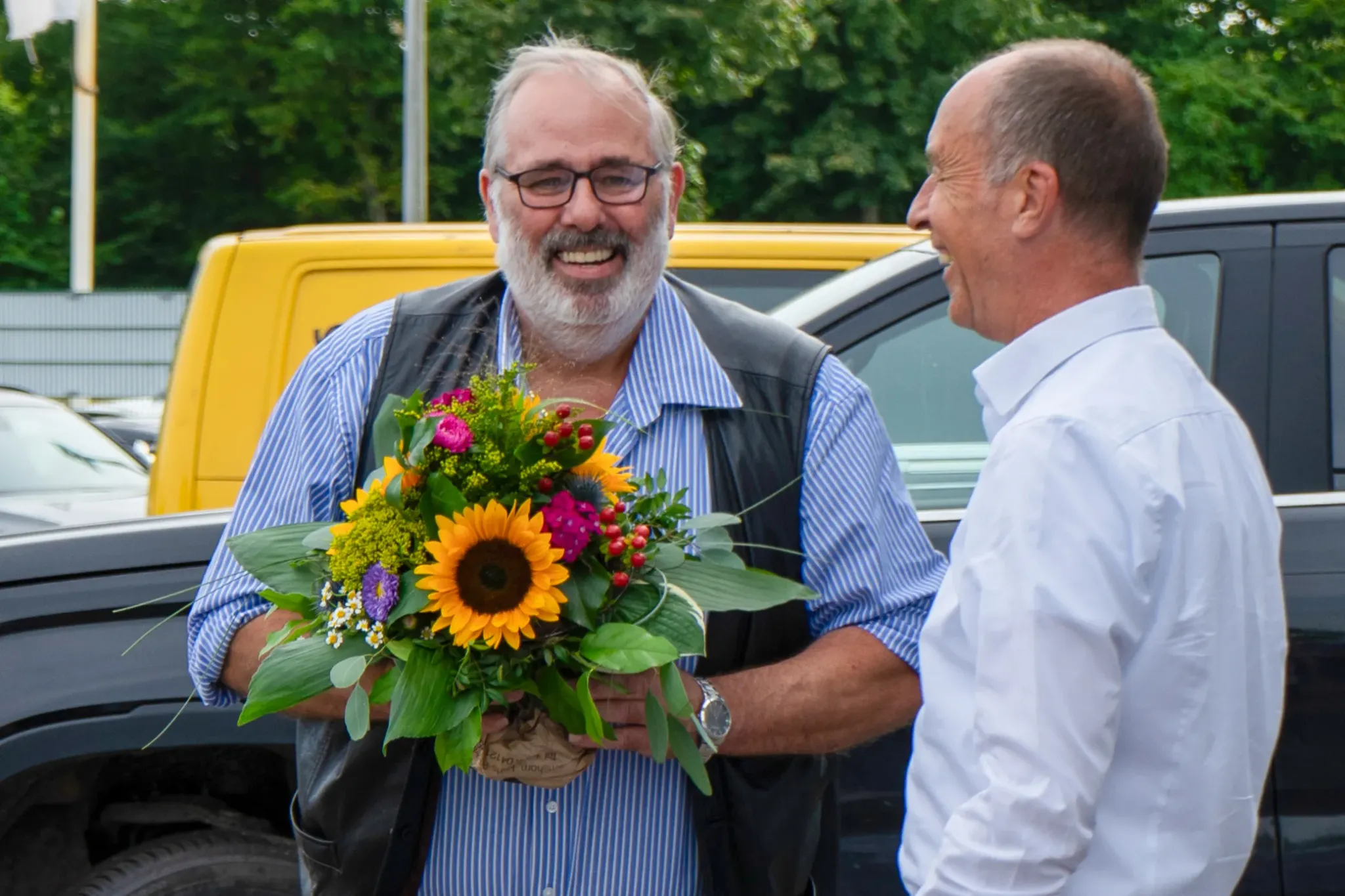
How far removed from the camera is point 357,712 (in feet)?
6.46

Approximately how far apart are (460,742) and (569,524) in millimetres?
301

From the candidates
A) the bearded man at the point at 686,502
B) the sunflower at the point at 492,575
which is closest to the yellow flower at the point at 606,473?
the sunflower at the point at 492,575

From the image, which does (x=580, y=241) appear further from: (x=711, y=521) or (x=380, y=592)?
(x=380, y=592)

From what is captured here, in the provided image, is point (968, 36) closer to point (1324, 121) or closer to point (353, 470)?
point (1324, 121)

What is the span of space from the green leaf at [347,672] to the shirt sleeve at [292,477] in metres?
0.39

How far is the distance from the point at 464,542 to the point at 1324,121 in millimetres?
29300

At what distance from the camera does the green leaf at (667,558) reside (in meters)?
2.00

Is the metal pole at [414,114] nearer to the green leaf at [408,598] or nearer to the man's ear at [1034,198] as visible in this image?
the green leaf at [408,598]

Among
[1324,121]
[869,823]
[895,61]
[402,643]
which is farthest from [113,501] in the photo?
[1324,121]

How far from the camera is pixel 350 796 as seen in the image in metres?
2.22

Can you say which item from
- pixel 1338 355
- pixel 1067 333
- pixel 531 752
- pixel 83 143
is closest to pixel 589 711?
pixel 531 752

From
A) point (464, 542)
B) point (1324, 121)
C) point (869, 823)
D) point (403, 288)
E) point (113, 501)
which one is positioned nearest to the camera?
point (464, 542)

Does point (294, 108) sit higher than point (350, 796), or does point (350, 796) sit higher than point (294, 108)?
point (294, 108)

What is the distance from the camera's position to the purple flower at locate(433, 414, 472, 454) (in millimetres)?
1885
